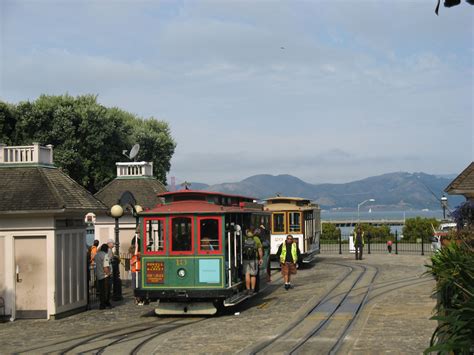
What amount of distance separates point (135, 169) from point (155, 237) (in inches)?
570

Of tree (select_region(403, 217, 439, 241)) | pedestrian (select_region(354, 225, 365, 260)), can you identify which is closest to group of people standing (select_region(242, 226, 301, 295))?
pedestrian (select_region(354, 225, 365, 260))

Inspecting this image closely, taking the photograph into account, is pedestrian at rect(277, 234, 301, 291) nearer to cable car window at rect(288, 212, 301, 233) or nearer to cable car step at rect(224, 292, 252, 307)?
cable car step at rect(224, 292, 252, 307)

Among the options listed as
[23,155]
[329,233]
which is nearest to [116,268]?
[23,155]

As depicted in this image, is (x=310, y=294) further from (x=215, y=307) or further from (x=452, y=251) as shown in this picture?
(x=452, y=251)

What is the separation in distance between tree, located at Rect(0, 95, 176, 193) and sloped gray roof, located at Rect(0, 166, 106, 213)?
2563 cm

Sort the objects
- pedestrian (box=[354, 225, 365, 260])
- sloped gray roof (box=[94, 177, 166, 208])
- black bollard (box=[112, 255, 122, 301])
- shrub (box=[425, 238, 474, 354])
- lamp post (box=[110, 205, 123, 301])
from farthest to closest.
Result: 1. pedestrian (box=[354, 225, 365, 260])
2. sloped gray roof (box=[94, 177, 166, 208])
3. black bollard (box=[112, 255, 122, 301])
4. lamp post (box=[110, 205, 123, 301])
5. shrub (box=[425, 238, 474, 354])

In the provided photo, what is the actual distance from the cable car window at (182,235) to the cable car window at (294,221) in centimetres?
1455

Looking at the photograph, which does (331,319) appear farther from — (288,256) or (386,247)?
(386,247)

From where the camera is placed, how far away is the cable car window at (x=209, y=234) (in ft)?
61.5

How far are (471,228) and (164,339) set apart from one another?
27.3 ft

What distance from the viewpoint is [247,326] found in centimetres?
1698

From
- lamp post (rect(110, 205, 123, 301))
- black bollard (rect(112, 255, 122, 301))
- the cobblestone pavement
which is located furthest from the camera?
black bollard (rect(112, 255, 122, 301))

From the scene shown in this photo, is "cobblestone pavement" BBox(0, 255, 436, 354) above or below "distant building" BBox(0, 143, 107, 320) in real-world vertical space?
below

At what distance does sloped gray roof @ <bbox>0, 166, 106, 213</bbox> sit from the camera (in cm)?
1998
